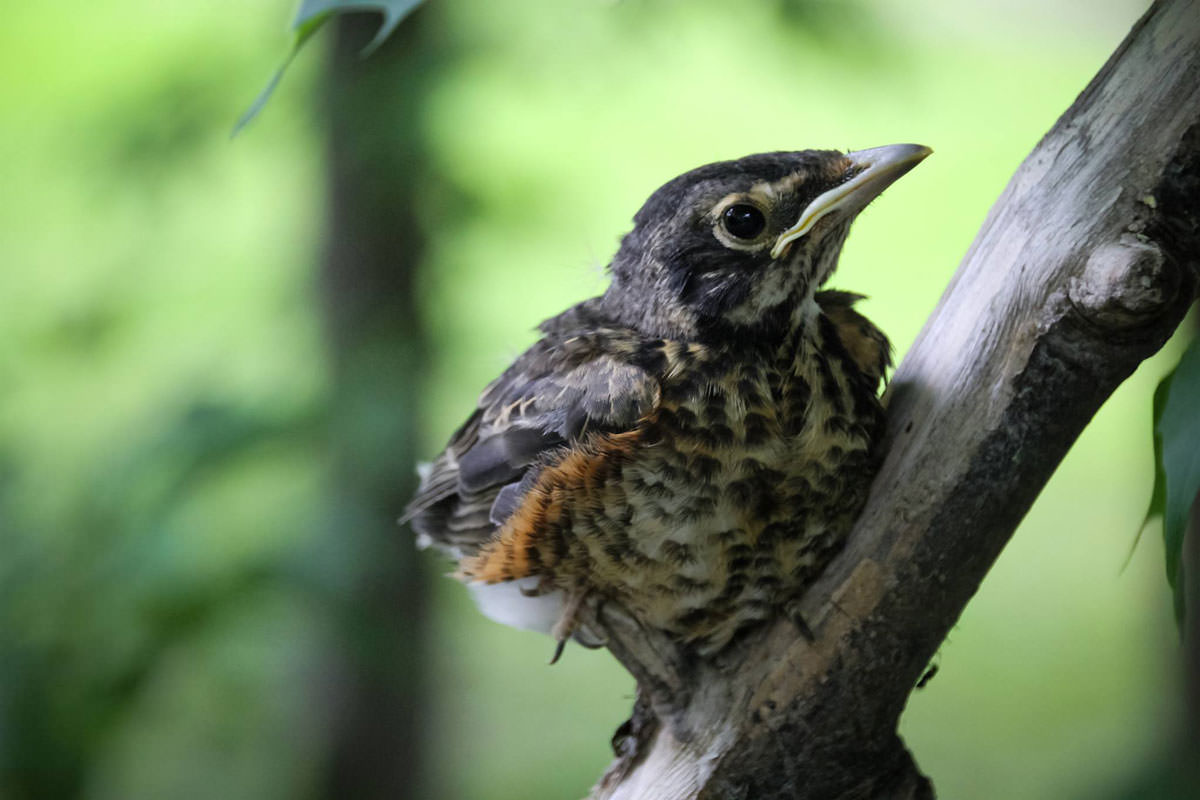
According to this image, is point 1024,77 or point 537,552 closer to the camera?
point 537,552

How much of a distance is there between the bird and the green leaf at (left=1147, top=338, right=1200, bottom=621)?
35cm

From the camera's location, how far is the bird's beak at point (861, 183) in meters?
0.94

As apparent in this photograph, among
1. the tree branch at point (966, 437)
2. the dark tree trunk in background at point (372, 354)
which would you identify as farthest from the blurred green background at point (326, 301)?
the tree branch at point (966, 437)

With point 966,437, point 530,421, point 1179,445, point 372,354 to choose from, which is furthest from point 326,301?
point 1179,445

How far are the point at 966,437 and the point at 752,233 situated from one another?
27 cm

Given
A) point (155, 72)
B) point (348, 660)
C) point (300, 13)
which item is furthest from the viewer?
point (348, 660)

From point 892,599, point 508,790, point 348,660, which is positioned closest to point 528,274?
point 348,660

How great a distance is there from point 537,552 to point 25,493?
1280mm

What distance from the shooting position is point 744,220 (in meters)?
0.99

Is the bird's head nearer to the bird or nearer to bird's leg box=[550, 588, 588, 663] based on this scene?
the bird

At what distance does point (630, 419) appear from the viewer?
37.6 inches

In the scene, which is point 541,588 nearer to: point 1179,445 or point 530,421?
→ point 530,421

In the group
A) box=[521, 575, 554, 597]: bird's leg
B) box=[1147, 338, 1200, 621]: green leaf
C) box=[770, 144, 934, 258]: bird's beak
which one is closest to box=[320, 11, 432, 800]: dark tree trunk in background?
box=[521, 575, 554, 597]: bird's leg

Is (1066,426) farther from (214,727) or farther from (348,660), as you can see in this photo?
(214,727)
